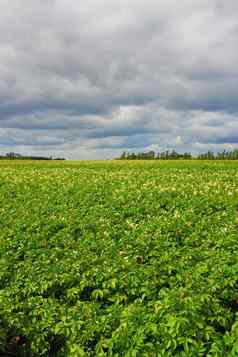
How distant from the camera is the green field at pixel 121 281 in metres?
5.18

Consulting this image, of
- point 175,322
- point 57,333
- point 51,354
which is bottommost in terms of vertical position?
point 51,354

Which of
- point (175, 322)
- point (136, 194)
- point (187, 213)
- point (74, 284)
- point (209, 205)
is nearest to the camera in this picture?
point (175, 322)

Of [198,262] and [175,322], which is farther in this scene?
[198,262]

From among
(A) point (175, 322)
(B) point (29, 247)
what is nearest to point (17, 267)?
(B) point (29, 247)

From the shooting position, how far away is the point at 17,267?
8.40 meters

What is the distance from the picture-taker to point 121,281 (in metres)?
6.76

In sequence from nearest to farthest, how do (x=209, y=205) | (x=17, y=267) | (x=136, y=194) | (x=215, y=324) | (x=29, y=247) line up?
(x=215, y=324) → (x=17, y=267) → (x=29, y=247) → (x=209, y=205) → (x=136, y=194)

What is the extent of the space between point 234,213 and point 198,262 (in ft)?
13.8

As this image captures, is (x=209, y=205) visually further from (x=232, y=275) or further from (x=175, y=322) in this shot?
(x=175, y=322)

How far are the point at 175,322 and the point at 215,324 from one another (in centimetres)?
100

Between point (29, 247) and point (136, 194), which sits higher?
point (136, 194)

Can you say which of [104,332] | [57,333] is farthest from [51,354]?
[104,332]

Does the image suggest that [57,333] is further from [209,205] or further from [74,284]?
[209,205]

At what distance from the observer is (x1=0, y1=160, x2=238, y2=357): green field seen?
17.0 feet
